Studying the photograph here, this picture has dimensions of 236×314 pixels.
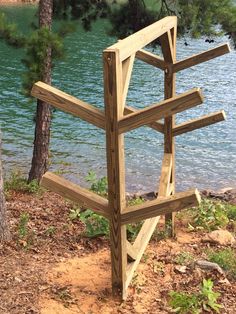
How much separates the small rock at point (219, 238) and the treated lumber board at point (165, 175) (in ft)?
3.01

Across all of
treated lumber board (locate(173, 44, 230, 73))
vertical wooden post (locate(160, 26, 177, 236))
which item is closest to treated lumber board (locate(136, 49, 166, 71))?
vertical wooden post (locate(160, 26, 177, 236))

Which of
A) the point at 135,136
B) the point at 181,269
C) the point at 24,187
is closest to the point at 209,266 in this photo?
the point at 181,269

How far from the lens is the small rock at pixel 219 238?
6.28 meters

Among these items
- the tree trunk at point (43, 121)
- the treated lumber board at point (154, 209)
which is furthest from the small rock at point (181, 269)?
the tree trunk at point (43, 121)

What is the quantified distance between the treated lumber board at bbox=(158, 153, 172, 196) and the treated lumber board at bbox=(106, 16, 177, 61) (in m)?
1.53

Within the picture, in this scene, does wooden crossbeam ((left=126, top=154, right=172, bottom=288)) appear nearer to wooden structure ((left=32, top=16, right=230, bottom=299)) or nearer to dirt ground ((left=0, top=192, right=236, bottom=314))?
wooden structure ((left=32, top=16, right=230, bottom=299))

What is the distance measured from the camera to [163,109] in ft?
12.9

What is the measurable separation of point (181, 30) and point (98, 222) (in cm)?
514

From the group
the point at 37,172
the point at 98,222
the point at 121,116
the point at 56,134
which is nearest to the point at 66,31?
the point at 37,172

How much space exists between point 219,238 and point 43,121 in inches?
152

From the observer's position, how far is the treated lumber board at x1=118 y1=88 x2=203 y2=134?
379 cm

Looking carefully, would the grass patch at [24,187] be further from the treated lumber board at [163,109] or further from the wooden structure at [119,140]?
the treated lumber board at [163,109]

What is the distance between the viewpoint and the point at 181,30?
9.77 m

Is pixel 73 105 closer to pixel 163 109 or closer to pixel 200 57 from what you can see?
pixel 163 109
